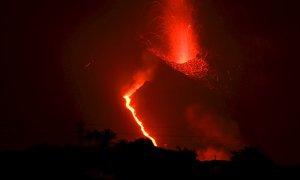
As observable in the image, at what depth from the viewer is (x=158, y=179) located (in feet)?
170

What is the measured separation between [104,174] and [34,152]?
42.5ft

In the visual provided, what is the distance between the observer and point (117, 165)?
5566 cm

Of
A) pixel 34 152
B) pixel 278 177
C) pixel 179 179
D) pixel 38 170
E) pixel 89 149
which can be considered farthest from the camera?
pixel 89 149

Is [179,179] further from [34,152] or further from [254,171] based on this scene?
[34,152]

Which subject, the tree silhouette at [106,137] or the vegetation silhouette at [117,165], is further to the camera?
the tree silhouette at [106,137]

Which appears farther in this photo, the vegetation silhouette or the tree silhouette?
the tree silhouette

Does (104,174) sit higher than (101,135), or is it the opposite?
(101,135)

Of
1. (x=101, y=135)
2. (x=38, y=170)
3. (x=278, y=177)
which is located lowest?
(x=38, y=170)

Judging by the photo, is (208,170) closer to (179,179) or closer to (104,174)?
(179,179)

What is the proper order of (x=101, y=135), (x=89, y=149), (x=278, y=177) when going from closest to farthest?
1. (x=278, y=177)
2. (x=89, y=149)
3. (x=101, y=135)

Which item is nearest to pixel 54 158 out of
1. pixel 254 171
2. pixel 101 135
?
pixel 254 171

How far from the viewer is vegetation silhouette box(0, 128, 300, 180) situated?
164ft

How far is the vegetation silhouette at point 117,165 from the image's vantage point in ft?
164

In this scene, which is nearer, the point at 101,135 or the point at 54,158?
the point at 54,158
